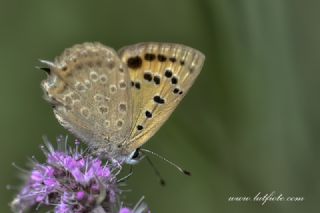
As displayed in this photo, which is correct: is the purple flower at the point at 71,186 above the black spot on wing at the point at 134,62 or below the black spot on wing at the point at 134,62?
below

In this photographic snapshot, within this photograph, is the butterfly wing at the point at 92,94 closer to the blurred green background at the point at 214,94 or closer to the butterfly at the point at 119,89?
the butterfly at the point at 119,89

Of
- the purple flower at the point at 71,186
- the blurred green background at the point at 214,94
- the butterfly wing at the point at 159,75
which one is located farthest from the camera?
the butterfly wing at the point at 159,75

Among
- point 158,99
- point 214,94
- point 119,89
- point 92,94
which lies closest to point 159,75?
point 158,99

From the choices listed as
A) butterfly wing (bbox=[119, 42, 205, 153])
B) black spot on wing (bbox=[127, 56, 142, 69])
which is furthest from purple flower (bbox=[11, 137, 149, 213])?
black spot on wing (bbox=[127, 56, 142, 69])

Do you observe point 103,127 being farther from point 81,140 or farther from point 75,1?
point 75,1

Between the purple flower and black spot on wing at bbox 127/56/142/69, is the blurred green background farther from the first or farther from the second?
the purple flower

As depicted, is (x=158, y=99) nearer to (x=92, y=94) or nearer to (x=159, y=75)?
(x=159, y=75)

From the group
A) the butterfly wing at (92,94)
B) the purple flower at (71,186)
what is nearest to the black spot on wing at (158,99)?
the butterfly wing at (92,94)
